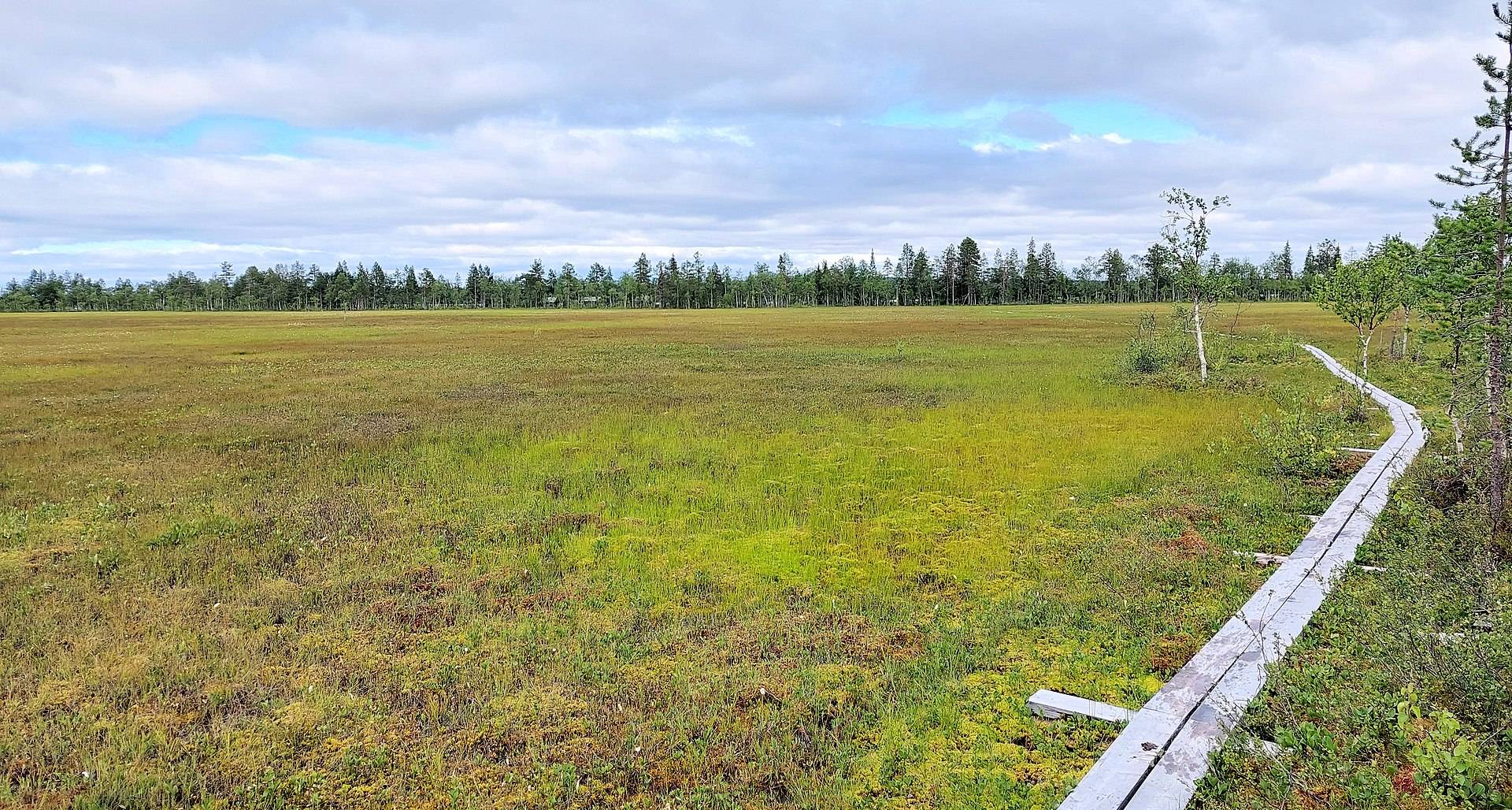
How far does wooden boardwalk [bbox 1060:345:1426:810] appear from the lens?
5012 mm

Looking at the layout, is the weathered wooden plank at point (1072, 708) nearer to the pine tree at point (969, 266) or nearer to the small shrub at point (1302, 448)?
the small shrub at point (1302, 448)

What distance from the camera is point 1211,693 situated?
600 centimetres

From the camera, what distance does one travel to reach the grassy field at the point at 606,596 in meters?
5.87

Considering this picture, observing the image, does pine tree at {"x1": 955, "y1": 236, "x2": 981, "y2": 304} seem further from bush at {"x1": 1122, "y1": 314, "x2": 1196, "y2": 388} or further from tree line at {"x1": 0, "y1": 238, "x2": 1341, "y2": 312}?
bush at {"x1": 1122, "y1": 314, "x2": 1196, "y2": 388}

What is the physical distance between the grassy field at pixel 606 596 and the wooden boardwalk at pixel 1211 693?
1.10 feet

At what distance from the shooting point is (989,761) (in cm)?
571

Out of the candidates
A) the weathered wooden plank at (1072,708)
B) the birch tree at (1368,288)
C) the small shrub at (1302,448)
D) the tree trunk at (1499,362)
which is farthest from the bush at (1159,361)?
the weathered wooden plank at (1072,708)

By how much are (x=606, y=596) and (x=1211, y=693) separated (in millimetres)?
5711

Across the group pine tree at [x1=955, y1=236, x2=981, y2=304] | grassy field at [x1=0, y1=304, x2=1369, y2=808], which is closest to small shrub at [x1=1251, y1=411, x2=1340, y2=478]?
grassy field at [x1=0, y1=304, x2=1369, y2=808]

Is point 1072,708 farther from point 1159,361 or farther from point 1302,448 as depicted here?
point 1159,361

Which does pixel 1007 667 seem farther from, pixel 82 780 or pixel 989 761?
pixel 82 780

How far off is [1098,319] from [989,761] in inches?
2999

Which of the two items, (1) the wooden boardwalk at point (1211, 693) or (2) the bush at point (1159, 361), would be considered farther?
(2) the bush at point (1159, 361)

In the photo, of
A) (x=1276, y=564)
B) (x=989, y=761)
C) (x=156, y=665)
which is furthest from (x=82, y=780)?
(x=1276, y=564)
